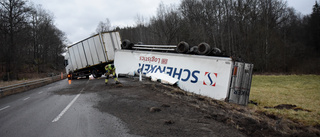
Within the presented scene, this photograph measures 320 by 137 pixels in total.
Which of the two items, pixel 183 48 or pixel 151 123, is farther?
pixel 183 48

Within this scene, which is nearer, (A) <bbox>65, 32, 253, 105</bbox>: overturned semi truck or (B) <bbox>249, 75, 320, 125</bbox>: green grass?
(B) <bbox>249, 75, 320, 125</bbox>: green grass

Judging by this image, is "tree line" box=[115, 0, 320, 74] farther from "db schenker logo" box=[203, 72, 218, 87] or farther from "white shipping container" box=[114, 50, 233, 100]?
"db schenker logo" box=[203, 72, 218, 87]

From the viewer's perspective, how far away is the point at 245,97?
8.59m

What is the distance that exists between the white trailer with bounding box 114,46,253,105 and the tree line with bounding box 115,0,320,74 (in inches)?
871

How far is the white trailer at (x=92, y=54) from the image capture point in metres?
17.2

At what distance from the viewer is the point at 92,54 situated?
59.0 feet

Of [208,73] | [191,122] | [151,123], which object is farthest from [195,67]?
[151,123]

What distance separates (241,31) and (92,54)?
26.8 metres

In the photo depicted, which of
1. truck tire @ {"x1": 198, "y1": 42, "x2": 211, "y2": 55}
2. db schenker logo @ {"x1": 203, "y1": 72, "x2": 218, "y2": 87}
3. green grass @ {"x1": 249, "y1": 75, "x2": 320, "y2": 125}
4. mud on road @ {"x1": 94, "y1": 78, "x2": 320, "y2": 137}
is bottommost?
green grass @ {"x1": 249, "y1": 75, "x2": 320, "y2": 125}

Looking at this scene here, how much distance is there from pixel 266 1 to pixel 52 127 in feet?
123

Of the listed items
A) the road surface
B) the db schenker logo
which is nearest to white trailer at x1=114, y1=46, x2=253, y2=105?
the db schenker logo

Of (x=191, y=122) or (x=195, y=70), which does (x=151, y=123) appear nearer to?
(x=191, y=122)

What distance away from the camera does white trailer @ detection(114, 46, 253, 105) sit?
830cm

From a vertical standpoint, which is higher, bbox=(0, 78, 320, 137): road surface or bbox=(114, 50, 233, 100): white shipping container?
bbox=(114, 50, 233, 100): white shipping container
